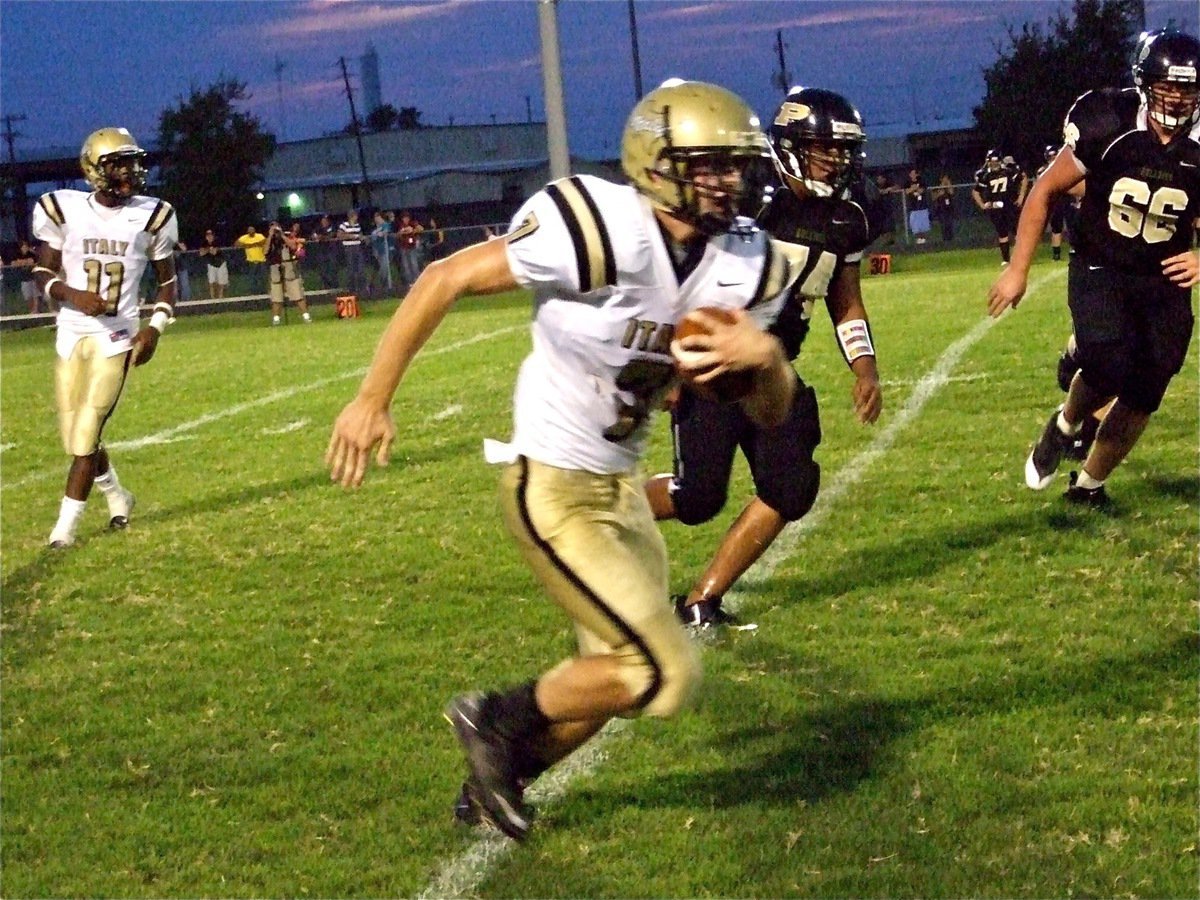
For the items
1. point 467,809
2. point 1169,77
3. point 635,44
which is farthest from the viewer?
point 635,44

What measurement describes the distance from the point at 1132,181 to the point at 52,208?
16.9 ft

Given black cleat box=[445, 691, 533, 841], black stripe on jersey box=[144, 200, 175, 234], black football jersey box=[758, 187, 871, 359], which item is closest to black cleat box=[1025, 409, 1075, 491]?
black football jersey box=[758, 187, 871, 359]

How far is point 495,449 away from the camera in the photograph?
3.68 meters

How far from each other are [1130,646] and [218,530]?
4412 millimetres

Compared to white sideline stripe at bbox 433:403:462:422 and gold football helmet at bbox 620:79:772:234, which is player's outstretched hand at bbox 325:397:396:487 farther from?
white sideline stripe at bbox 433:403:462:422

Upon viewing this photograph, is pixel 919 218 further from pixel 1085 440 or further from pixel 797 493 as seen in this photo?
pixel 797 493

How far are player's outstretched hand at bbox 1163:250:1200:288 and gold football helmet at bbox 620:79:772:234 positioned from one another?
10.3 ft

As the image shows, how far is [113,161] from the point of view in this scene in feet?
25.7

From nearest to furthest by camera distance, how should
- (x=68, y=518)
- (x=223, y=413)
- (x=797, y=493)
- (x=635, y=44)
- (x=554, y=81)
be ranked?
(x=797, y=493), (x=554, y=81), (x=68, y=518), (x=223, y=413), (x=635, y=44)

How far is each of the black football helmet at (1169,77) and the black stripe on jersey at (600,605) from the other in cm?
341

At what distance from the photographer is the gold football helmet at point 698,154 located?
10.9 feet

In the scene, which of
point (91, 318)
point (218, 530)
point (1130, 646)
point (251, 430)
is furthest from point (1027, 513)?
point (251, 430)

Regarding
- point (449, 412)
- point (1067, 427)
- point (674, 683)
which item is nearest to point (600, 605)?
point (674, 683)

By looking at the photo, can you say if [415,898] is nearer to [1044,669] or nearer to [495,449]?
[495,449]
